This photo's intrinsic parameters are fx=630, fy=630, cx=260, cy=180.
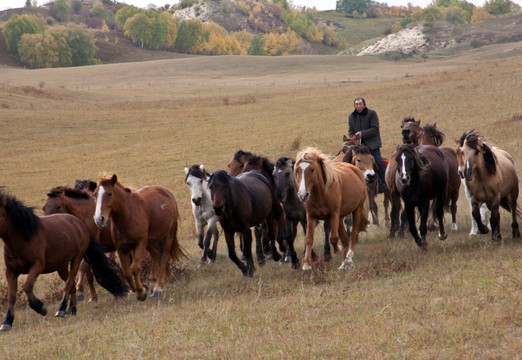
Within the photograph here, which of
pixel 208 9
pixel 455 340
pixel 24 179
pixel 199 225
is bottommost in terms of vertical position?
pixel 24 179

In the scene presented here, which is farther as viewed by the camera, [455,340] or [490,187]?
[490,187]

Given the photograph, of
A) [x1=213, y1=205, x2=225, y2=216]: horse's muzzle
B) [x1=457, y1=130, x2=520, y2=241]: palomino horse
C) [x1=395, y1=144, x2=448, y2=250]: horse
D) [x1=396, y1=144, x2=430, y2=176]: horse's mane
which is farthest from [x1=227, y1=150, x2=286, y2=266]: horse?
[x1=457, y1=130, x2=520, y2=241]: palomino horse

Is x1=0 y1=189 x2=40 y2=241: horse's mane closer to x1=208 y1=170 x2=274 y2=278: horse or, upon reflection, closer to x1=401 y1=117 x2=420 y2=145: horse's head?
x1=208 y1=170 x2=274 y2=278: horse

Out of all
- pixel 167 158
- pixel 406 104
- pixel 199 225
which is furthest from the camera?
pixel 406 104

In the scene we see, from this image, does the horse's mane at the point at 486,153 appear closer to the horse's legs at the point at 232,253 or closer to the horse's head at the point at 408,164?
the horse's head at the point at 408,164

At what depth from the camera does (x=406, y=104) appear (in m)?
37.2

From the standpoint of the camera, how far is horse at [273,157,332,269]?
999 cm

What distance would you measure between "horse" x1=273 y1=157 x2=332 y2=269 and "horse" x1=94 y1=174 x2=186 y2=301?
1880 mm

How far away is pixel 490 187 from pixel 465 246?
106cm

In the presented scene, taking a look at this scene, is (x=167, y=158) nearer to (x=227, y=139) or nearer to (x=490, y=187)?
(x=227, y=139)

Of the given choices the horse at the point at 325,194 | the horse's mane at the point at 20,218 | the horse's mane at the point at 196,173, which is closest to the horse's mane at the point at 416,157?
the horse at the point at 325,194

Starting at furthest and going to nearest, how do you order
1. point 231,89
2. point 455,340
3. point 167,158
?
point 231,89 → point 167,158 → point 455,340

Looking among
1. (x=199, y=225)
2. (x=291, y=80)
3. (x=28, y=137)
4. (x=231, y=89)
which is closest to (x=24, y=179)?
(x=28, y=137)

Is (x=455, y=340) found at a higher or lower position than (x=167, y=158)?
higher
